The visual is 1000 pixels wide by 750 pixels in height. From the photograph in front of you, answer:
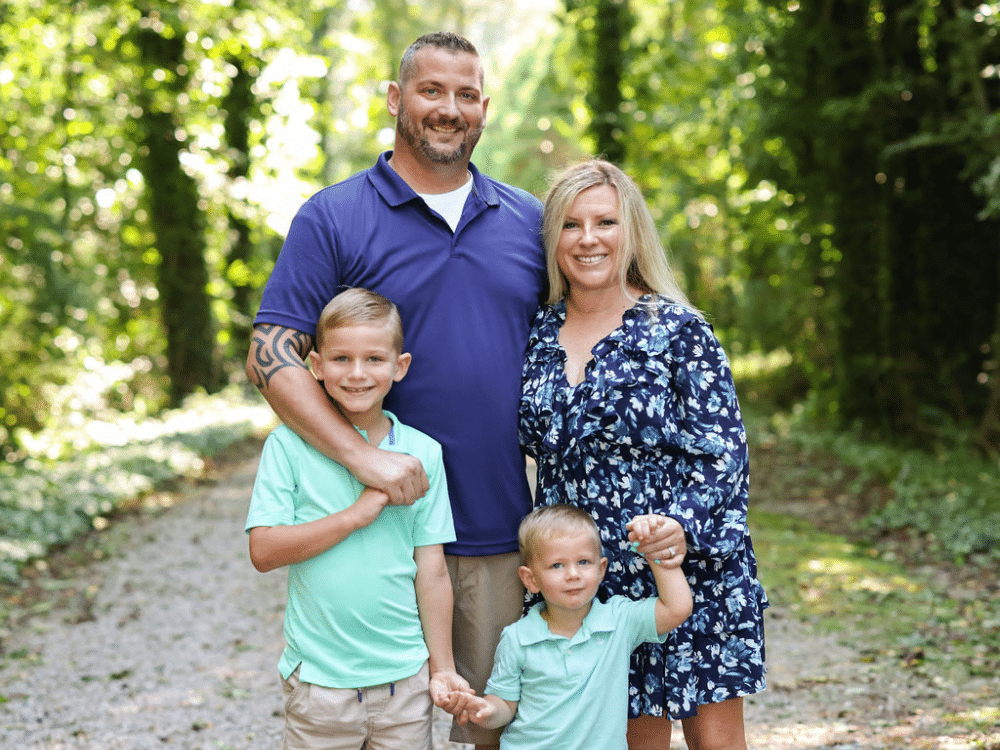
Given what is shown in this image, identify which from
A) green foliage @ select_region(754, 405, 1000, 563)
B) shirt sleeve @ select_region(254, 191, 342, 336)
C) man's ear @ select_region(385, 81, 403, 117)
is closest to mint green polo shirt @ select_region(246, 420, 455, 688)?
shirt sleeve @ select_region(254, 191, 342, 336)

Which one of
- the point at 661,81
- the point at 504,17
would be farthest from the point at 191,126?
the point at 504,17

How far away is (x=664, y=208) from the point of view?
1371cm

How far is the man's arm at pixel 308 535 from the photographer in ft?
8.48

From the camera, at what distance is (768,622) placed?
5.96 metres

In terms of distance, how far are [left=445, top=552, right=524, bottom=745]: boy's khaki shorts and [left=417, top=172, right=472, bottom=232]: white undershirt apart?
106cm

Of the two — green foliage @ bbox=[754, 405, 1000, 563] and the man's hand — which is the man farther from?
green foliage @ bbox=[754, 405, 1000, 563]

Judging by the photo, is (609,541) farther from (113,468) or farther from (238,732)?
(113,468)

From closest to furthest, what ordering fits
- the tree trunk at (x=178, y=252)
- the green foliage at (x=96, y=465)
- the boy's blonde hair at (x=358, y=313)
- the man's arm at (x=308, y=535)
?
the man's arm at (x=308, y=535) < the boy's blonde hair at (x=358, y=313) < the green foliage at (x=96, y=465) < the tree trunk at (x=178, y=252)

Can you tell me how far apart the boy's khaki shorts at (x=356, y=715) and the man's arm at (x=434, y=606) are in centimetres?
6

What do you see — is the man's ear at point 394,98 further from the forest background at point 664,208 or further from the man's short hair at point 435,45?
the forest background at point 664,208

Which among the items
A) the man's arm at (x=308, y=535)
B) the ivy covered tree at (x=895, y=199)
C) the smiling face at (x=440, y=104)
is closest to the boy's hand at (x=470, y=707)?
the man's arm at (x=308, y=535)

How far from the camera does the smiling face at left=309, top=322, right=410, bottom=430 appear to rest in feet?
8.77

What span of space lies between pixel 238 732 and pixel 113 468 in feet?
19.2

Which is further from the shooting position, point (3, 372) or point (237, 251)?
point (237, 251)
